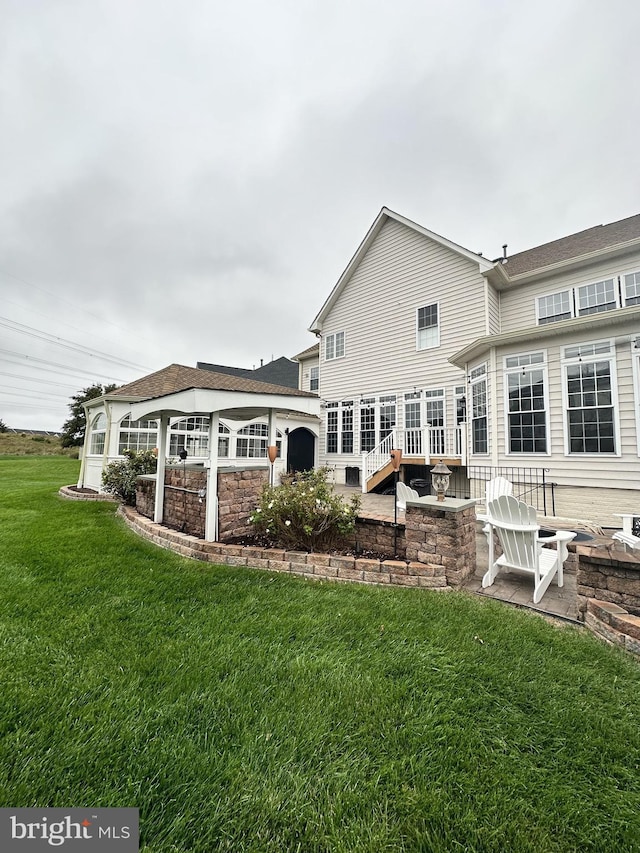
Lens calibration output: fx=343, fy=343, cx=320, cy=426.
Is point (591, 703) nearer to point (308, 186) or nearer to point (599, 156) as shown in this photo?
point (308, 186)

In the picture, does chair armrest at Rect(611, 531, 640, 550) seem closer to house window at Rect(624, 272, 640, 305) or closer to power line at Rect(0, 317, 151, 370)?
house window at Rect(624, 272, 640, 305)

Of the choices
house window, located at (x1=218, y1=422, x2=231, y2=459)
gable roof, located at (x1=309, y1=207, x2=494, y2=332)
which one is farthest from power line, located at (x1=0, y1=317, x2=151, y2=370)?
gable roof, located at (x1=309, y1=207, x2=494, y2=332)

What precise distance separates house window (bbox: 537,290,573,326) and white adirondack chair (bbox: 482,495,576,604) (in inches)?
333

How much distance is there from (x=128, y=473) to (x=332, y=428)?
26.6 ft

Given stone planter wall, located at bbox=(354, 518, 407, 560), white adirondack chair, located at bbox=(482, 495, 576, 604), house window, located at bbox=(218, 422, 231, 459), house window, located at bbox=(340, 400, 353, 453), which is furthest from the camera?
house window, located at bbox=(340, 400, 353, 453)

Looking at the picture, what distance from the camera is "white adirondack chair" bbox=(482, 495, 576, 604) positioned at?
3.83 meters

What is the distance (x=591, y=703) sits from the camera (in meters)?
2.19

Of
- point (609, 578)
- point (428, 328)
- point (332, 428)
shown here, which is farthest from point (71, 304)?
point (609, 578)

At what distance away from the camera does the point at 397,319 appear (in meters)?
13.2

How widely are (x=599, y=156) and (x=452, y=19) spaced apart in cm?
748

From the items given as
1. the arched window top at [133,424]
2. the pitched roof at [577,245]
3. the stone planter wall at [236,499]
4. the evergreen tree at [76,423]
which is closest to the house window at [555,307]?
the pitched roof at [577,245]

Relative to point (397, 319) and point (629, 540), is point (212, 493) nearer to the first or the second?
point (629, 540)

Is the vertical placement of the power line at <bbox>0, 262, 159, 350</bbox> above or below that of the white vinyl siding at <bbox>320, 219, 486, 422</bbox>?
above

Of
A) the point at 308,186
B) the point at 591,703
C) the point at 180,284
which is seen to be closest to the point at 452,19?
the point at 308,186
